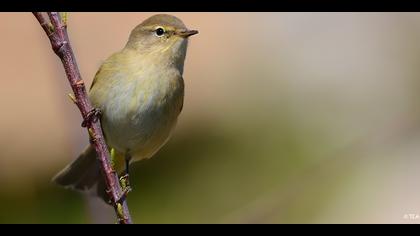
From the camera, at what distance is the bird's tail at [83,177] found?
4812 mm

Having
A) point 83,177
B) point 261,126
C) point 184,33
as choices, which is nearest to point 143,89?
point 184,33

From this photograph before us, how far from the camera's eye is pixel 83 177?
4910mm

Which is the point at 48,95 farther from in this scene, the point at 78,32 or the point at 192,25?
the point at 192,25

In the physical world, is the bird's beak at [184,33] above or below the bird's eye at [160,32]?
below

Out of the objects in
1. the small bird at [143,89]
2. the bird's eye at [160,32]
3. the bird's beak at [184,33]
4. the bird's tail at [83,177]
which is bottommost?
the bird's tail at [83,177]

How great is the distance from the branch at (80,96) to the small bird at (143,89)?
1.25 meters

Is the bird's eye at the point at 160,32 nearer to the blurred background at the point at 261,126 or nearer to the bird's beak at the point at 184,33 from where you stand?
the bird's beak at the point at 184,33

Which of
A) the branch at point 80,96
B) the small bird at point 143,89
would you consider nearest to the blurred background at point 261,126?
the small bird at point 143,89

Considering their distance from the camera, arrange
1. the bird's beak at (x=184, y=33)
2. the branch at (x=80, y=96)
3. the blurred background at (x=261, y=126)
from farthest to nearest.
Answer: the blurred background at (x=261, y=126) → the bird's beak at (x=184, y=33) → the branch at (x=80, y=96)

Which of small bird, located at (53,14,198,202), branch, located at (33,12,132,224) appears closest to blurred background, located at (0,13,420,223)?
small bird, located at (53,14,198,202)

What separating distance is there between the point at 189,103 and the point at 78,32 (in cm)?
142

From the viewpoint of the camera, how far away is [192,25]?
26.5ft
